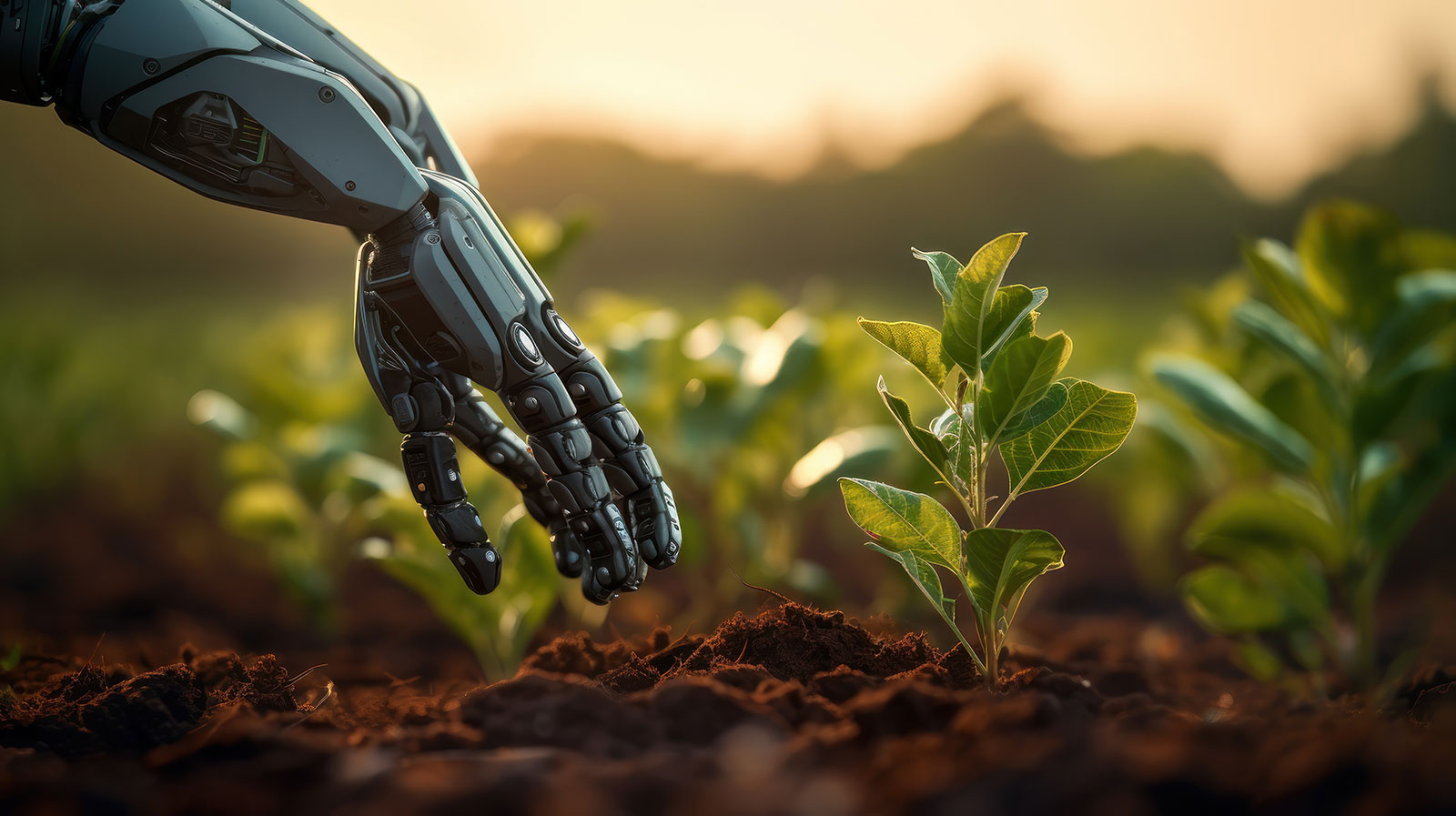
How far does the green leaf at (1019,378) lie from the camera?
1233 millimetres

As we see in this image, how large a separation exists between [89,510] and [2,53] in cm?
437

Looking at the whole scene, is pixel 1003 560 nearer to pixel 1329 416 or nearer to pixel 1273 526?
pixel 1273 526

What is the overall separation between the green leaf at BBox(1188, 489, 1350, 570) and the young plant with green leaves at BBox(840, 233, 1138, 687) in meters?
0.85

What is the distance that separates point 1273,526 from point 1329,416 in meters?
0.30

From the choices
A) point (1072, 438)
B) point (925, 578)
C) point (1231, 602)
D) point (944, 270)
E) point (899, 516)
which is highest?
point (944, 270)

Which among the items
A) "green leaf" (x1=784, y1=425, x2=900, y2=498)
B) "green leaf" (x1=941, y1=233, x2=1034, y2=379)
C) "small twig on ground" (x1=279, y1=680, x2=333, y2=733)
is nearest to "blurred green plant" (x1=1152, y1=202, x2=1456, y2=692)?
"green leaf" (x1=784, y1=425, x2=900, y2=498)

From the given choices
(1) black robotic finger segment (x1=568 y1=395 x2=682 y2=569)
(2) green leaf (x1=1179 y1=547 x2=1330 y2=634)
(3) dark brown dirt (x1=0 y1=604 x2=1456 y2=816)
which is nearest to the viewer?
(3) dark brown dirt (x1=0 y1=604 x2=1456 y2=816)

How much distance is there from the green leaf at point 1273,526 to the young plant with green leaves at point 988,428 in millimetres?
850

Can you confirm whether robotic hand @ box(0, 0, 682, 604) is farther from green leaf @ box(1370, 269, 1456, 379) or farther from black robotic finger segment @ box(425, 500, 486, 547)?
green leaf @ box(1370, 269, 1456, 379)

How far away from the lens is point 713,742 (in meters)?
1.05

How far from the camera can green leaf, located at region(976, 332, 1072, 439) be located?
1233mm

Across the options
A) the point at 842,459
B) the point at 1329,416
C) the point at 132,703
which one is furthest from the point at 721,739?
the point at 1329,416

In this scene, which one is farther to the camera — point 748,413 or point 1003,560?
point 748,413

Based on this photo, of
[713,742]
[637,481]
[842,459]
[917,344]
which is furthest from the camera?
[842,459]
